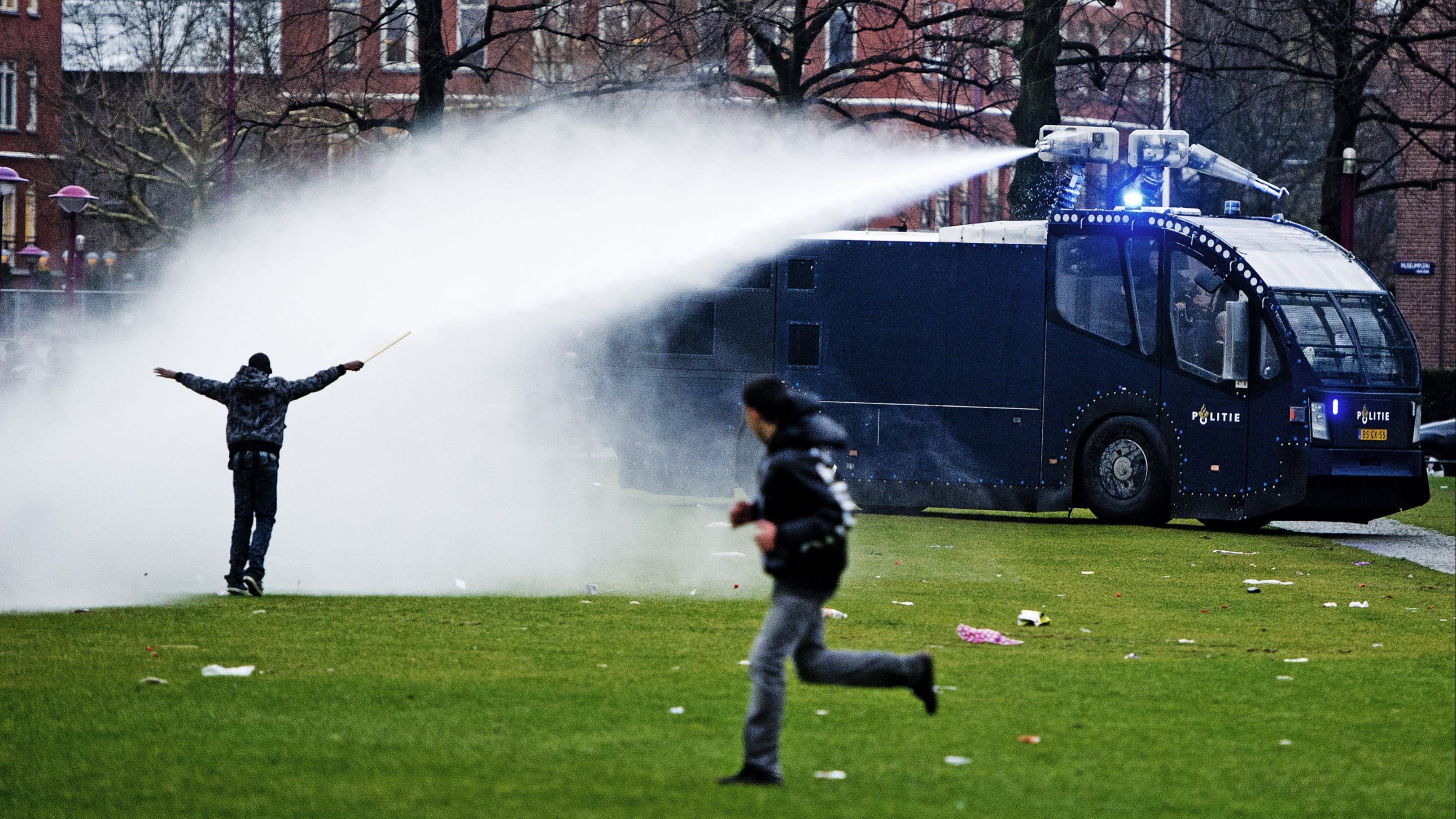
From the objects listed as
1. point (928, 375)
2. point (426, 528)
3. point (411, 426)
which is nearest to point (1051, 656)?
point (426, 528)

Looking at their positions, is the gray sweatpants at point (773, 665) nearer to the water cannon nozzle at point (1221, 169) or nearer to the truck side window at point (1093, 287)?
Answer: the truck side window at point (1093, 287)

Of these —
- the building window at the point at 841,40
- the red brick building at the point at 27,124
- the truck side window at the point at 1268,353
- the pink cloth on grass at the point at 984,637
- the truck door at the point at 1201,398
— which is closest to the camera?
the pink cloth on grass at the point at 984,637

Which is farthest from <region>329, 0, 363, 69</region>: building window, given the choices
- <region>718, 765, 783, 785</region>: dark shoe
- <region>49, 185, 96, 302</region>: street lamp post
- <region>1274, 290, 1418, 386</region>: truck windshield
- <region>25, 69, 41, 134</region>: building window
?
<region>25, 69, 41, 134</region>: building window

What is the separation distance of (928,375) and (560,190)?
4801mm

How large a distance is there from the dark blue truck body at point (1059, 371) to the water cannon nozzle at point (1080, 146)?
Result: 26.1 inches

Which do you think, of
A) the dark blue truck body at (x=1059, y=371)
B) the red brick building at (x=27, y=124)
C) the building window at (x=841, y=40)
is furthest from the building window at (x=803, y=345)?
the red brick building at (x=27, y=124)

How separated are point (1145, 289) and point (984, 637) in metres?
9.07

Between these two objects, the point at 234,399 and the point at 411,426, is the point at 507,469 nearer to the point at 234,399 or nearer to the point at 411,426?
the point at 411,426

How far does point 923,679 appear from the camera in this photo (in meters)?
6.90

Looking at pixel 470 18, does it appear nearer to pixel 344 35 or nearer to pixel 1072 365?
pixel 344 35

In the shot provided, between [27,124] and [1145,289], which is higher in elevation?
[27,124]

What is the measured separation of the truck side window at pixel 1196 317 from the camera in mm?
18328

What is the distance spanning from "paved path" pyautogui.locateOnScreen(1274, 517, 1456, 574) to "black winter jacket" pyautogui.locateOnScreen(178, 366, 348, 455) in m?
9.28

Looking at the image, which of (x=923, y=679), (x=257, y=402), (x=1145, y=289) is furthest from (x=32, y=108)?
(x=923, y=679)
